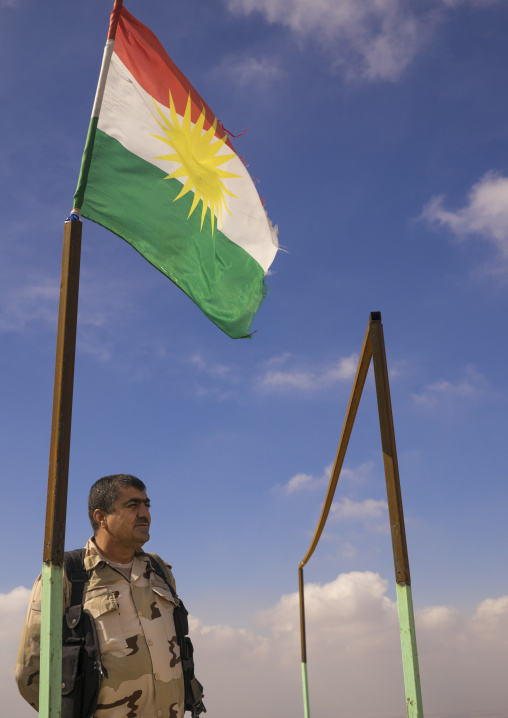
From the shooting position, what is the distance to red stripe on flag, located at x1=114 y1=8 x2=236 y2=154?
17.1 feet

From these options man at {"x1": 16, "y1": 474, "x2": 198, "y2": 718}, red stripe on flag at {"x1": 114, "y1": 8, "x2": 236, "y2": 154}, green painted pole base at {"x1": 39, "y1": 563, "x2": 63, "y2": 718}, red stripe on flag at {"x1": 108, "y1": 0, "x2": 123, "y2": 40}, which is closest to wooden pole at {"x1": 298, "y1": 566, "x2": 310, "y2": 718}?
man at {"x1": 16, "y1": 474, "x2": 198, "y2": 718}

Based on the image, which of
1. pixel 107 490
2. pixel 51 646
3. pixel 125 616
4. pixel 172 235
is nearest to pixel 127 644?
pixel 125 616

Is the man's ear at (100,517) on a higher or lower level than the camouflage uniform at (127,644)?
higher

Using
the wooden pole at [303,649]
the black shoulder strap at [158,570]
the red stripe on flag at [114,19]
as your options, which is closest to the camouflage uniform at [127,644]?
the black shoulder strap at [158,570]

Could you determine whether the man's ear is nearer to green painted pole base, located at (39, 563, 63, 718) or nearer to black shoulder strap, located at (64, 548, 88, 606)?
black shoulder strap, located at (64, 548, 88, 606)

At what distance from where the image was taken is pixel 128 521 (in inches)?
196

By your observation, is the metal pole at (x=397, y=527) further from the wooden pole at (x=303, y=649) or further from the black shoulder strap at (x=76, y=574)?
the wooden pole at (x=303, y=649)

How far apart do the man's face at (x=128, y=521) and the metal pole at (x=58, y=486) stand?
1723 millimetres

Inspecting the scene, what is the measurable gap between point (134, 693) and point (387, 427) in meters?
2.42

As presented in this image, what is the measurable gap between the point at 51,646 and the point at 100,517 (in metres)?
2.01

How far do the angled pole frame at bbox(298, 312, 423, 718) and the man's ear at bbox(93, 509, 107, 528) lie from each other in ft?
5.79

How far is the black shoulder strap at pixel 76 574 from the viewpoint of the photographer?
4520 millimetres

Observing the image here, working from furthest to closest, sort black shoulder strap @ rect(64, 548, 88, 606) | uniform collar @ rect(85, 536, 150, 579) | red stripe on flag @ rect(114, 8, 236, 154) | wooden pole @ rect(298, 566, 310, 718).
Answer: wooden pole @ rect(298, 566, 310, 718), red stripe on flag @ rect(114, 8, 236, 154), uniform collar @ rect(85, 536, 150, 579), black shoulder strap @ rect(64, 548, 88, 606)

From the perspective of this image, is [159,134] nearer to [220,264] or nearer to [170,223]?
[170,223]
